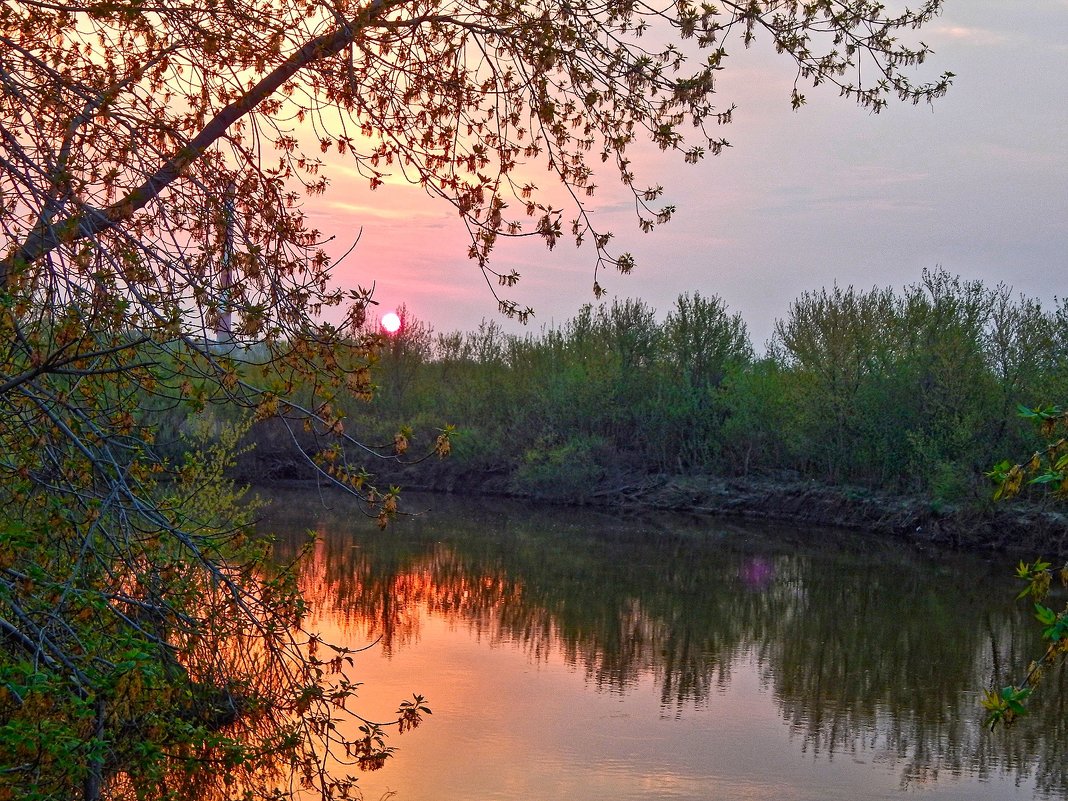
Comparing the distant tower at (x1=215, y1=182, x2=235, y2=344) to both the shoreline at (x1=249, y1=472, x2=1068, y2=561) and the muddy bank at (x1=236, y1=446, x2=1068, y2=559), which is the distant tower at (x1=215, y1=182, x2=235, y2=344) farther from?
the muddy bank at (x1=236, y1=446, x2=1068, y2=559)

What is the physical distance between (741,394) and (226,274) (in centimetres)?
Answer: 3130

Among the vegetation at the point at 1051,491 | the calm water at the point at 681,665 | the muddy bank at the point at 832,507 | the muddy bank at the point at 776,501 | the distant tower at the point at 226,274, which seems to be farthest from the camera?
the muddy bank at the point at 776,501

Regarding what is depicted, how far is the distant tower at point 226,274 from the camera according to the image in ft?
12.8

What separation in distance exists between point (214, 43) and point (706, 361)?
3328 centimetres

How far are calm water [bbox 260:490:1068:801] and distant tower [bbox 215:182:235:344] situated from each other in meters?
6.44

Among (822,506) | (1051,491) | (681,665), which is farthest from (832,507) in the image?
(1051,491)

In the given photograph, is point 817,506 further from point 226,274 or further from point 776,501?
point 226,274

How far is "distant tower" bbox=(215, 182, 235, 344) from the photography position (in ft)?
12.8

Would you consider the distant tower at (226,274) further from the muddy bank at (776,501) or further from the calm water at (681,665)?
the muddy bank at (776,501)

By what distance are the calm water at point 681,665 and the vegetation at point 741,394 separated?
16.2 ft

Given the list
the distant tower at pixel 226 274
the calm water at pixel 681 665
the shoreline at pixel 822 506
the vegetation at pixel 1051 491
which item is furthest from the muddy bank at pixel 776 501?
the vegetation at pixel 1051 491

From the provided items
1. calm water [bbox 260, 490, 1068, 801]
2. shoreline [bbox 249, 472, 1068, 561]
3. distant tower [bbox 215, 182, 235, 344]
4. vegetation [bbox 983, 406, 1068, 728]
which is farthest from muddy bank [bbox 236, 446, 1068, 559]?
vegetation [bbox 983, 406, 1068, 728]

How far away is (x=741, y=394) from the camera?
1357 inches

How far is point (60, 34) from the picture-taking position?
15.6ft
